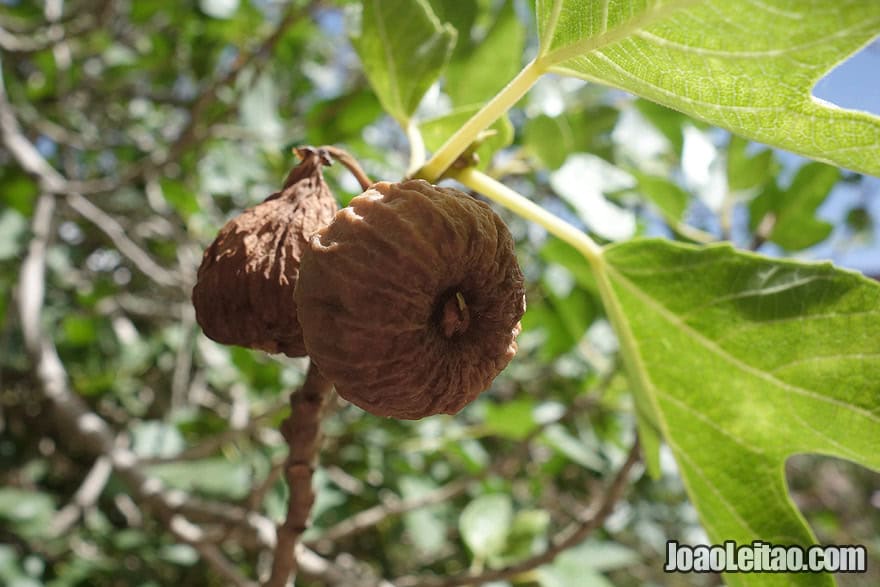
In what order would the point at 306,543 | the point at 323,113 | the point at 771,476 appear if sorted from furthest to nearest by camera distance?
1. the point at 323,113
2. the point at 306,543
3. the point at 771,476

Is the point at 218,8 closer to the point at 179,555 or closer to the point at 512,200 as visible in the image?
the point at 179,555

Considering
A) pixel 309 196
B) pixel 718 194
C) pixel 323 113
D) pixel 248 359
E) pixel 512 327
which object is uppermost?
pixel 323 113

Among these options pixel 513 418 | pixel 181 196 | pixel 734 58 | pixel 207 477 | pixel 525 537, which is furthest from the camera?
pixel 181 196

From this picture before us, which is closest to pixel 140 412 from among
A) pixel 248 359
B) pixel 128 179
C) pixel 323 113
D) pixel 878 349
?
pixel 248 359

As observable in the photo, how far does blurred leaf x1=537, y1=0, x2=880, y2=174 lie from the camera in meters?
→ 0.73

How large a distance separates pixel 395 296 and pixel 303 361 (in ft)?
6.81

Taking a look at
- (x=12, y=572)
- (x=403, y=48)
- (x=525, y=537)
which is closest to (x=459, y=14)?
(x=403, y=48)

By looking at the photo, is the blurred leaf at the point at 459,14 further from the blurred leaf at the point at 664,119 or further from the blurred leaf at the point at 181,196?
the blurred leaf at the point at 181,196

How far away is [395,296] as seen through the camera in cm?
83

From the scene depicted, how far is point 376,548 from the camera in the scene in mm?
3096

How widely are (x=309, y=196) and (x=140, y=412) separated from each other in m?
3.25

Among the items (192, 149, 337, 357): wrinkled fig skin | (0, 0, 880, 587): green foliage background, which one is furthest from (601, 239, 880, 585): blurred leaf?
(192, 149, 337, 357): wrinkled fig skin

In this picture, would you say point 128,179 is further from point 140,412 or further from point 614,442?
point 614,442

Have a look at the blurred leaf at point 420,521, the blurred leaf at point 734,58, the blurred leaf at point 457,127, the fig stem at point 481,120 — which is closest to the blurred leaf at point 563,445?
the blurred leaf at point 420,521
